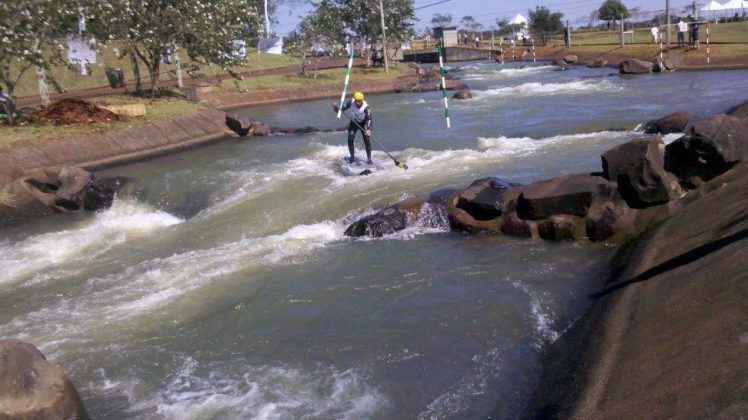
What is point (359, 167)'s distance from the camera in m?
18.4

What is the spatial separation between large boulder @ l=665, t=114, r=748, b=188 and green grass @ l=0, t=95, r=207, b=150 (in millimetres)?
17300

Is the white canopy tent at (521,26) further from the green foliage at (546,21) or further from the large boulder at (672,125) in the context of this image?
the large boulder at (672,125)

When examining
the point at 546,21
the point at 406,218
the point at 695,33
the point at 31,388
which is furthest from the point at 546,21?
the point at 31,388

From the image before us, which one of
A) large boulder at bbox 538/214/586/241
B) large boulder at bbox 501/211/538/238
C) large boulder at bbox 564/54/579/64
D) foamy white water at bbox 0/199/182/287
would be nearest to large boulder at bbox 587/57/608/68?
large boulder at bbox 564/54/579/64

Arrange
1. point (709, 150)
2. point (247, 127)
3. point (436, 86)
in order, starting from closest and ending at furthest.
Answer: point (709, 150) → point (247, 127) → point (436, 86)

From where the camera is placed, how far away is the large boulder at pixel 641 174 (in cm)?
1099

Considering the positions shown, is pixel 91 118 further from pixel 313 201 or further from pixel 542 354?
pixel 542 354

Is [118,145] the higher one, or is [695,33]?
[695,33]

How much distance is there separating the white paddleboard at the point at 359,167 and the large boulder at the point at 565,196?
6.71 meters

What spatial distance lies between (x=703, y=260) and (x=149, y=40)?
91.1 feet

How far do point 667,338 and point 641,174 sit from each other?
17.1ft

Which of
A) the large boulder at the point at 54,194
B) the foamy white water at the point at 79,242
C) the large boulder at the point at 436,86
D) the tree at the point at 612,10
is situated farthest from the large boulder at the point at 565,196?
the tree at the point at 612,10

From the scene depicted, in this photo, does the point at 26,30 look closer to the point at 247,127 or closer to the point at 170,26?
the point at 247,127

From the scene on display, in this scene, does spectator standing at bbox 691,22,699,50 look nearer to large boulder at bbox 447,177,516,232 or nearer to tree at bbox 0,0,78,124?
tree at bbox 0,0,78,124
